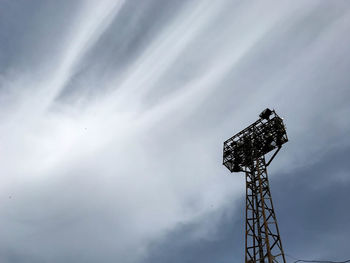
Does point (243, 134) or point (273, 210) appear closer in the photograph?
point (273, 210)

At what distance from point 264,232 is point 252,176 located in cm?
603

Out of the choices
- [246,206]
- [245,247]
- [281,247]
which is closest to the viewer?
[281,247]

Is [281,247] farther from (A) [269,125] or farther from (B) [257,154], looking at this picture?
(A) [269,125]

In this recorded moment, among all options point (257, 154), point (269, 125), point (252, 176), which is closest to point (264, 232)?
point (252, 176)

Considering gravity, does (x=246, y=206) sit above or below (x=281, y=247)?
above

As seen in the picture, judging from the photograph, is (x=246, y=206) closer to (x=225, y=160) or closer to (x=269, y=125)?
(x=225, y=160)

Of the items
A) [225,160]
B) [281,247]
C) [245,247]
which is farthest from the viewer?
[225,160]

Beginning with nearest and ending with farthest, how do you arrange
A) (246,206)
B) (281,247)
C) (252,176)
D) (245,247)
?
1. (281,247)
2. (245,247)
3. (246,206)
4. (252,176)

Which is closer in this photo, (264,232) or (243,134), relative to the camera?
A: (264,232)

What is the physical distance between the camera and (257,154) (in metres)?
29.0

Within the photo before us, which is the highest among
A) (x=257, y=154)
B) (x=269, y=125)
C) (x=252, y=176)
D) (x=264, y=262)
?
(x=269, y=125)

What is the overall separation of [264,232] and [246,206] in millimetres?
3081

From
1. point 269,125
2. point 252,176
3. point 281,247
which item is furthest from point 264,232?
point 269,125

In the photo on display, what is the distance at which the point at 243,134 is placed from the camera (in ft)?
104
